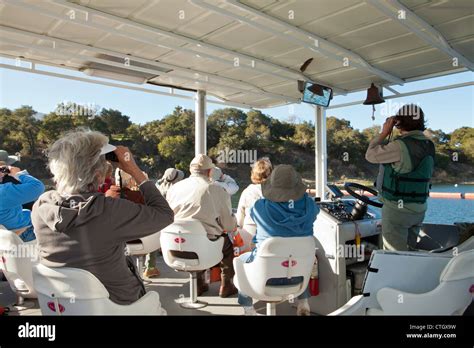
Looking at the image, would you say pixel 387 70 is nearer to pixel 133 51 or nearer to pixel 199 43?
pixel 199 43

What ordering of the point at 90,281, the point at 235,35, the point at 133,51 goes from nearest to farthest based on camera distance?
1. the point at 90,281
2. the point at 235,35
3. the point at 133,51

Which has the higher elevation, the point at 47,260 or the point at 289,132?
the point at 289,132

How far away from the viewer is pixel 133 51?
14.9 ft

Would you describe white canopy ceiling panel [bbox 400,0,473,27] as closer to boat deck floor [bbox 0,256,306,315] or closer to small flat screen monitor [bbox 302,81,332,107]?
small flat screen monitor [bbox 302,81,332,107]

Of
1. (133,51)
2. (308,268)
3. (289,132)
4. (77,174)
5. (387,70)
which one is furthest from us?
(289,132)

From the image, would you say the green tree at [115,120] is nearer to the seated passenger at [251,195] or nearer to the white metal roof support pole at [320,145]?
the white metal roof support pole at [320,145]

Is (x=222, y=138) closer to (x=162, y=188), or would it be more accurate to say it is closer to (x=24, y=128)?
(x=162, y=188)

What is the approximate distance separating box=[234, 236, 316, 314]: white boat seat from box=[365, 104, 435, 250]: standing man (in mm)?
579

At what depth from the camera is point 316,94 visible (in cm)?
602

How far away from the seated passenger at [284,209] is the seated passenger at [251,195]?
101 cm

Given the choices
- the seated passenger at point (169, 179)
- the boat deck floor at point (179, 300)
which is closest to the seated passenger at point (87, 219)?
the boat deck floor at point (179, 300)
